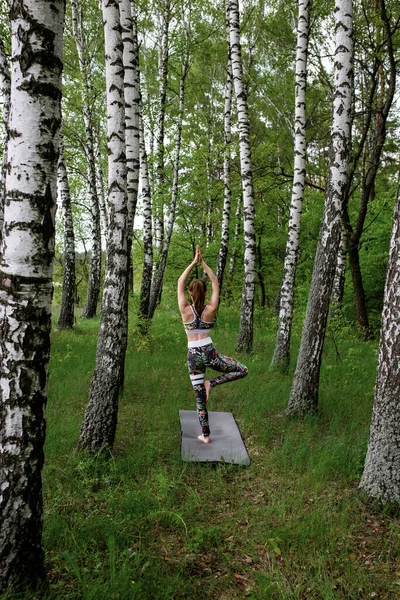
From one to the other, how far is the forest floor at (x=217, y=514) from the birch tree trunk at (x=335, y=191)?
132 cm

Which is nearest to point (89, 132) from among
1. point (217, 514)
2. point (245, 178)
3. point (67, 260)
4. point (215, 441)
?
point (67, 260)

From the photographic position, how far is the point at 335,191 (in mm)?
5449

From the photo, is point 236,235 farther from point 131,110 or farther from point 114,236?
point 114,236

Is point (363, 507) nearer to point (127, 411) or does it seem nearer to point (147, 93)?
point (127, 411)

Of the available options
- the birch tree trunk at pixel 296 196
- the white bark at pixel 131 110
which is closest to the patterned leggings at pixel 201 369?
the white bark at pixel 131 110

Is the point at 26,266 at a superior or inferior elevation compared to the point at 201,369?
superior

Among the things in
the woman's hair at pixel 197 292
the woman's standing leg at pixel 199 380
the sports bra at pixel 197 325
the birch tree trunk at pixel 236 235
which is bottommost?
the woman's standing leg at pixel 199 380

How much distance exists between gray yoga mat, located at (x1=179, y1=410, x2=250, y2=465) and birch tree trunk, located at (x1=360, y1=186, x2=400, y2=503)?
1.50 meters

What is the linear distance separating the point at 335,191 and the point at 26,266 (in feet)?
15.0

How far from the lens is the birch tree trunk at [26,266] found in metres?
2.24

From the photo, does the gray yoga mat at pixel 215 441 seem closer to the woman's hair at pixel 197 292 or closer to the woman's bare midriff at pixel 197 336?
the woman's bare midriff at pixel 197 336

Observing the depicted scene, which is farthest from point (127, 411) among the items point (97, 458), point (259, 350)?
point (259, 350)

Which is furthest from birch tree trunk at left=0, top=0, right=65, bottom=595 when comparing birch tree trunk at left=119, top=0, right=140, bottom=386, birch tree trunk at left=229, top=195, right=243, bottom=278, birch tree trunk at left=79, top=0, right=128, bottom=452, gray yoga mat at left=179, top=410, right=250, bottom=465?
birch tree trunk at left=229, top=195, right=243, bottom=278

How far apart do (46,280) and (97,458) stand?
9.04 ft
